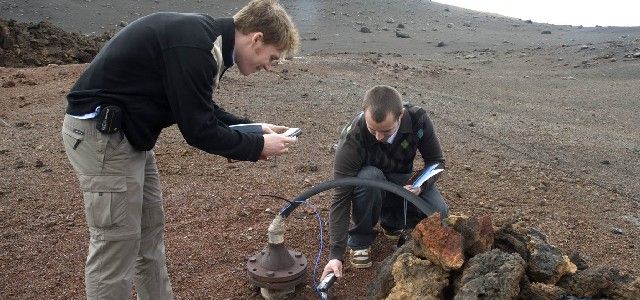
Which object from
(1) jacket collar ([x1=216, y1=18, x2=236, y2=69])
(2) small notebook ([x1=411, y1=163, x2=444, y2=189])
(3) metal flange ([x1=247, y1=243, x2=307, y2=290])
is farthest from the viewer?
(2) small notebook ([x1=411, y1=163, x2=444, y2=189])

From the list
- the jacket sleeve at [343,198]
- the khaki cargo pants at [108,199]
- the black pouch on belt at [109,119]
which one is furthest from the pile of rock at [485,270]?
the black pouch on belt at [109,119]

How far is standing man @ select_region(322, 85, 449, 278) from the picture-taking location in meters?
2.80

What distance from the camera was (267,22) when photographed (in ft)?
7.05

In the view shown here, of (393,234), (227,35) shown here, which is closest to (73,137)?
(227,35)

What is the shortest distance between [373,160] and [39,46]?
822 cm

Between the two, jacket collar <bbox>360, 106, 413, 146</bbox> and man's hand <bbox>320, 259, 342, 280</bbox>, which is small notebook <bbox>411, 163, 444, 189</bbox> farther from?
man's hand <bbox>320, 259, 342, 280</bbox>

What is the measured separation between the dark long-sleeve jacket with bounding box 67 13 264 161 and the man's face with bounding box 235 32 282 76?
5 cm

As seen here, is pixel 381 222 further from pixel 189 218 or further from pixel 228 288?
pixel 189 218

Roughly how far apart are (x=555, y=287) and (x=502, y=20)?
22.6 m

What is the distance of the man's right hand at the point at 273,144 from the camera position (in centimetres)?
226

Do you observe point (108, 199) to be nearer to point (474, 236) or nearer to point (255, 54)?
point (255, 54)

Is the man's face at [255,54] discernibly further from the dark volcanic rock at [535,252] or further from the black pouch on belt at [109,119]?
the dark volcanic rock at [535,252]

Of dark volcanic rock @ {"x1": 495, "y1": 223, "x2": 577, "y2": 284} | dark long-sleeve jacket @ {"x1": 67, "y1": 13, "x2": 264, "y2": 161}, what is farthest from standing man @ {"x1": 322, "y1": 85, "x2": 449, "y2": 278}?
dark long-sleeve jacket @ {"x1": 67, "y1": 13, "x2": 264, "y2": 161}

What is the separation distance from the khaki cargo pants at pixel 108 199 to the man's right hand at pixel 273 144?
47 centimetres
